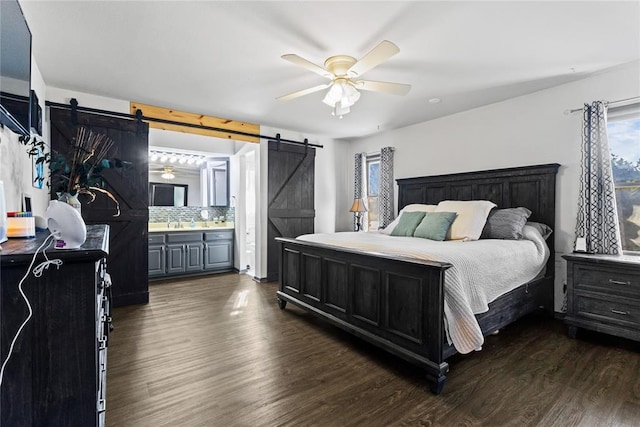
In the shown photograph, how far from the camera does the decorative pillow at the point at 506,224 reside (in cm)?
326

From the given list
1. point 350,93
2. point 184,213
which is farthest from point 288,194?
point 350,93

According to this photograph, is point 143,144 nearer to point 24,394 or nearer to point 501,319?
point 24,394

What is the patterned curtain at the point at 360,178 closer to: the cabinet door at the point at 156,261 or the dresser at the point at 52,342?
the cabinet door at the point at 156,261

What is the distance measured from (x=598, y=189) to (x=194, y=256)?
5660 mm

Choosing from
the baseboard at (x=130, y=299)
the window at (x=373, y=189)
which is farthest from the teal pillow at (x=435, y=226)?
the baseboard at (x=130, y=299)

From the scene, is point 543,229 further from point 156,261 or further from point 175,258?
point 156,261

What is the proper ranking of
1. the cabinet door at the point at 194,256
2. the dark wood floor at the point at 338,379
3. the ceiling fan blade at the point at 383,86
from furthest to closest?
the cabinet door at the point at 194,256 → the ceiling fan blade at the point at 383,86 → the dark wood floor at the point at 338,379

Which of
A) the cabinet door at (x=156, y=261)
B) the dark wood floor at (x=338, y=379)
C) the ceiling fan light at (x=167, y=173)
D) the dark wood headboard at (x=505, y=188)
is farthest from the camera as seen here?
the ceiling fan light at (x=167, y=173)

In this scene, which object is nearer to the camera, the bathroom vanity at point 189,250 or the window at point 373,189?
the bathroom vanity at point 189,250

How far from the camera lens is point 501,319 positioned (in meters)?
2.77

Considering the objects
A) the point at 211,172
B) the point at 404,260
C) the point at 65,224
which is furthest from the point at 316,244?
the point at 211,172

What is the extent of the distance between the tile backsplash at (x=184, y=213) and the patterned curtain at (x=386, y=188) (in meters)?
3.00

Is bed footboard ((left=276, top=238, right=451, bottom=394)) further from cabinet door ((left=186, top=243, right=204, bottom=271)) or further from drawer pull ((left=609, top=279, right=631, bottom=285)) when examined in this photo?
cabinet door ((left=186, top=243, right=204, bottom=271))

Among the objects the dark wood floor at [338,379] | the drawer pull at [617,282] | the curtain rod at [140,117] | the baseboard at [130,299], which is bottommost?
the dark wood floor at [338,379]
